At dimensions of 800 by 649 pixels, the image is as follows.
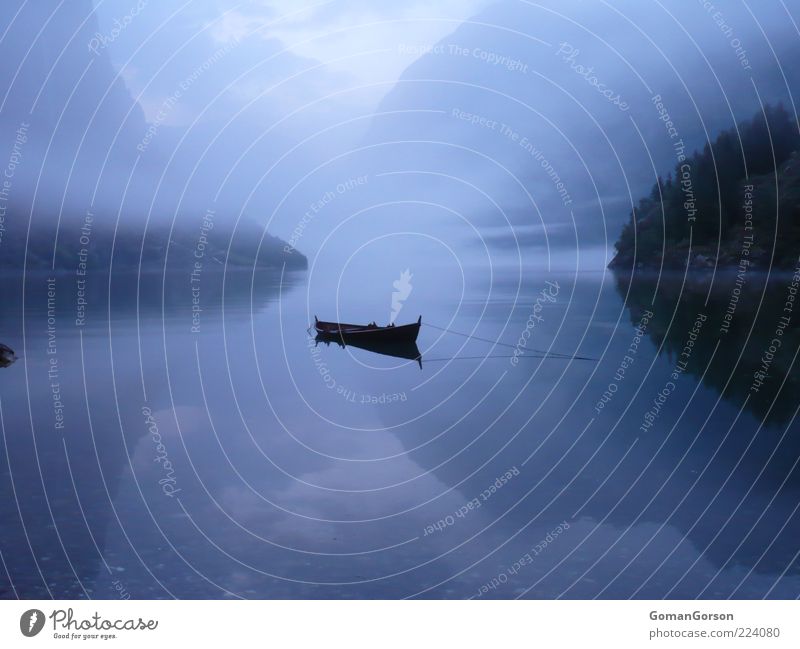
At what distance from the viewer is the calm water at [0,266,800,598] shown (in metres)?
5.64

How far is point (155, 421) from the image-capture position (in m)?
10.1

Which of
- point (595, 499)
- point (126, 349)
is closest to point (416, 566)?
point (595, 499)

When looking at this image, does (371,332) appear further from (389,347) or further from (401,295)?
(401,295)

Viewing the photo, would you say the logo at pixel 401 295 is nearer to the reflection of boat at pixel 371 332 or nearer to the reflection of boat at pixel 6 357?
the reflection of boat at pixel 371 332

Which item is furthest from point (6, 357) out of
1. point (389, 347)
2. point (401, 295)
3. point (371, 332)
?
point (401, 295)

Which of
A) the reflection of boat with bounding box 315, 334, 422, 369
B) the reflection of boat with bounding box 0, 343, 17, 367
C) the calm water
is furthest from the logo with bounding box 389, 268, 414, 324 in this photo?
the reflection of boat with bounding box 0, 343, 17, 367

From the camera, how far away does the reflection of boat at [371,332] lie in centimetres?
1485

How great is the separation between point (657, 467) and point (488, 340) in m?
8.40
